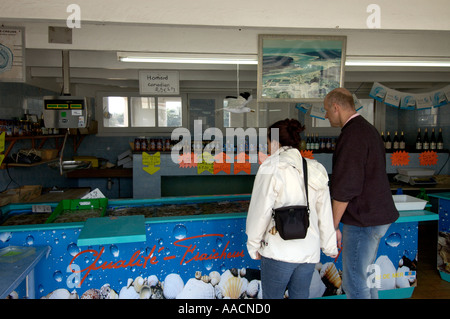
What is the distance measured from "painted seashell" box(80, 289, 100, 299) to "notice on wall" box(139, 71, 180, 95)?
10.1 ft

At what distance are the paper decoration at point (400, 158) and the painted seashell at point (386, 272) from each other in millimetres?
3533

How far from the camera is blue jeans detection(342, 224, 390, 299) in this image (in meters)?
2.53

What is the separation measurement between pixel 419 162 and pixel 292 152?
5469mm

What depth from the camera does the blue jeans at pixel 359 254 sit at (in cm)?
253

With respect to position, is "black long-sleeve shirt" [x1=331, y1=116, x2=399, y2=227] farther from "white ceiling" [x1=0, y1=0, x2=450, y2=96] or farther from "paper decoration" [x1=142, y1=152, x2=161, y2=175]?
"paper decoration" [x1=142, y1=152, x2=161, y2=175]

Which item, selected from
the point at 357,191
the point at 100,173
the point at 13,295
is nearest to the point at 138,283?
the point at 13,295

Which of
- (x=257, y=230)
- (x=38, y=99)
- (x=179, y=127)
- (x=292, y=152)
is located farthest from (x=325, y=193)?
(x=179, y=127)

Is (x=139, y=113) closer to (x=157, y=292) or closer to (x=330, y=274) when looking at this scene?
(x=157, y=292)

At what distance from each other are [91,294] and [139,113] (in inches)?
236

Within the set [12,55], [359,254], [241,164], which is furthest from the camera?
[241,164]

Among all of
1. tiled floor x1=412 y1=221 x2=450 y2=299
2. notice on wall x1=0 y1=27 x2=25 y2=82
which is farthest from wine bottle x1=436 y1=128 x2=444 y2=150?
notice on wall x1=0 y1=27 x2=25 y2=82

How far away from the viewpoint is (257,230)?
2.19m

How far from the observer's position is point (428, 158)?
21.7ft

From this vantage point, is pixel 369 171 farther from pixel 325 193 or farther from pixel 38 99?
pixel 38 99
